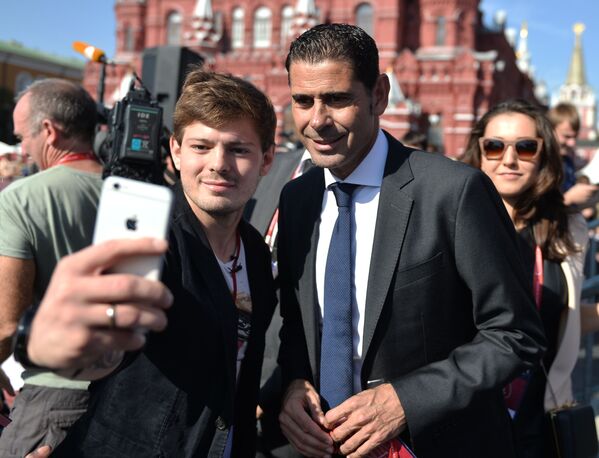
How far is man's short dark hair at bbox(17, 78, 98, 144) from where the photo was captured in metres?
2.82

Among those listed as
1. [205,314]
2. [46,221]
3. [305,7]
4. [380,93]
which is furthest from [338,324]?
[305,7]

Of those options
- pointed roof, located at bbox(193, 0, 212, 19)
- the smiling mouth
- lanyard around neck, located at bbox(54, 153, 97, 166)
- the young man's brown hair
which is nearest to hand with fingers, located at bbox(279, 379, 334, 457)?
the smiling mouth

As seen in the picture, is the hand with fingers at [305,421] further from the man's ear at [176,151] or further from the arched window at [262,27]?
the arched window at [262,27]

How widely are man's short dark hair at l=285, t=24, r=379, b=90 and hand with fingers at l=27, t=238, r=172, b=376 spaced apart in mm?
1145

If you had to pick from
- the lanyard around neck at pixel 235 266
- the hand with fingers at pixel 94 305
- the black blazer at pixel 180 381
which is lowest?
the black blazer at pixel 180 381

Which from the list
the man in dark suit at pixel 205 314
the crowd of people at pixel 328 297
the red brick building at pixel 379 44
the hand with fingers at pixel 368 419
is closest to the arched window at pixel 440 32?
the red brick building at pixel 379 44

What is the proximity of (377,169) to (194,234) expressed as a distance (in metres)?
0.62

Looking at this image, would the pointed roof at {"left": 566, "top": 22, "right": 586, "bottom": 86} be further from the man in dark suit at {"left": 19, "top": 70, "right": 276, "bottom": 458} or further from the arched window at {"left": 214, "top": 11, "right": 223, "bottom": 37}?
the man in dark suit at {"left": 19, "top": 70, "right": 276, "bottom": 458}

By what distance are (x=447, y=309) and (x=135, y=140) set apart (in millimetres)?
1864

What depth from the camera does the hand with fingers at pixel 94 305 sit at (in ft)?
2.89

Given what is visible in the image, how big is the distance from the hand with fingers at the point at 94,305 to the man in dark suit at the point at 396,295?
1.01m

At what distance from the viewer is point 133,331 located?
0.93 metres

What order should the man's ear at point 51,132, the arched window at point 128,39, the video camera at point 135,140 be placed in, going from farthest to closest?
1. the arched window at point 128,39
2. the video camera at point 135,140
3. the man's ear at point 51,132

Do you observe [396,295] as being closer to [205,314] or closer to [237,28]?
[205,314]
